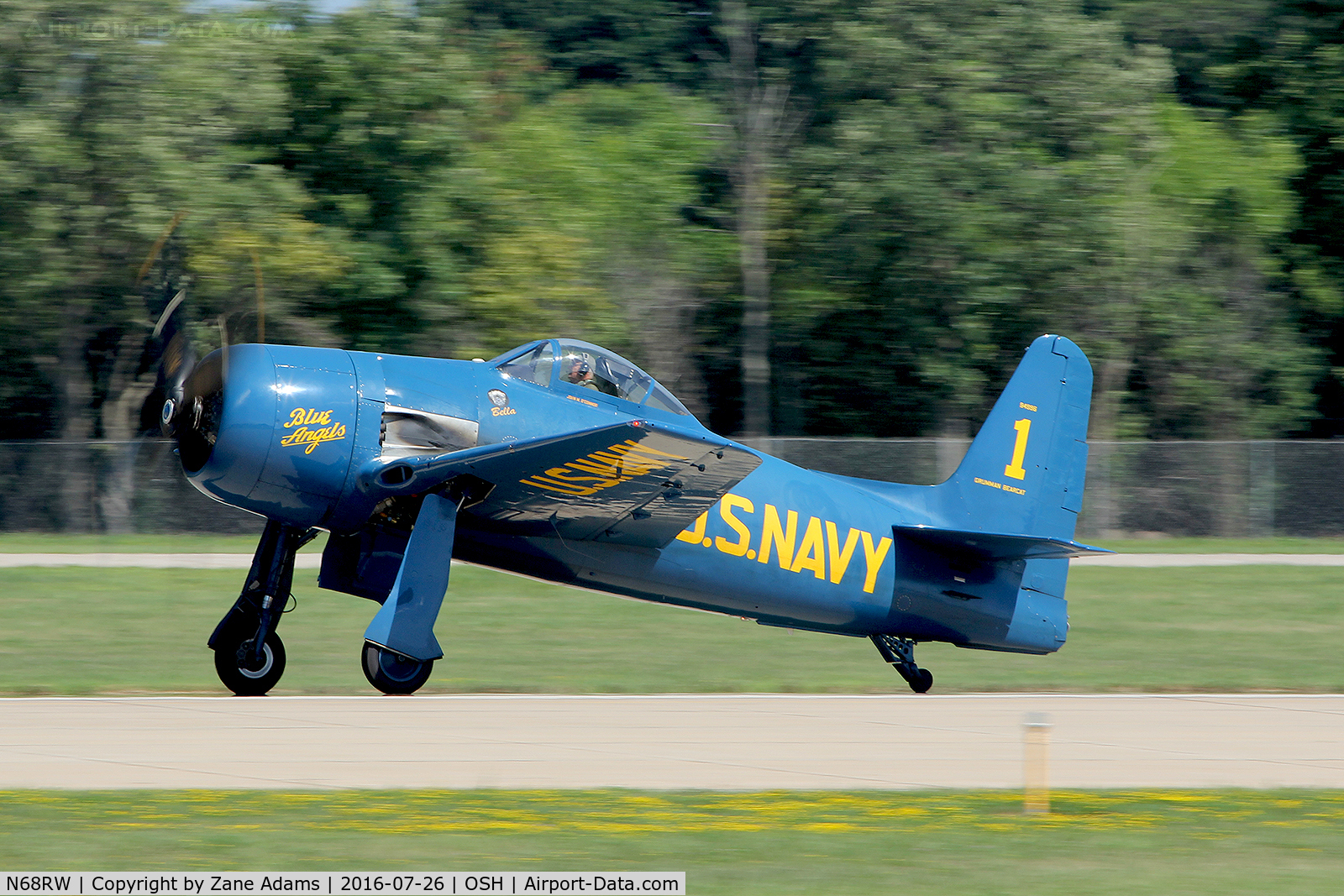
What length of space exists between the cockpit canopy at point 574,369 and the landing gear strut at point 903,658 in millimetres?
3426

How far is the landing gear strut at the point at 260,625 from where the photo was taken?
39.5ft

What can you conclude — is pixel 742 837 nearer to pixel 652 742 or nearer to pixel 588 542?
pixel 652 742

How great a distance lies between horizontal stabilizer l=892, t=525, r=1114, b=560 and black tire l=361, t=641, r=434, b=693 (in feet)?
15.1

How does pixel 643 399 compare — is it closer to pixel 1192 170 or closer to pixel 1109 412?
pixel 1109 412

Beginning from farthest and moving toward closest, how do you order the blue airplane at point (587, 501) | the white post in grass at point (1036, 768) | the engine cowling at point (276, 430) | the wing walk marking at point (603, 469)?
the blue airplane at point (587, 501) < the engine cowling at point (276, 430) < the wing walk marking at point (603, 469) < the white post in grass at point (1036, 768)

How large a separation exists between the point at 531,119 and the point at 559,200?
175 inches

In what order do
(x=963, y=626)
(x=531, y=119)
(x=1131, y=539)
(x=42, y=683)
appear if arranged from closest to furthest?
(x=42, y=683), (x=963, y=626), (x=1131, y=539), (x=531, y=119)

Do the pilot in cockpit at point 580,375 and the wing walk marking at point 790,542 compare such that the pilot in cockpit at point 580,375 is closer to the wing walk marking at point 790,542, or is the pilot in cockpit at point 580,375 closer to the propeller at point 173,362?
the wing walk marking at point 790,542

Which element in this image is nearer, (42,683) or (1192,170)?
(42,683)

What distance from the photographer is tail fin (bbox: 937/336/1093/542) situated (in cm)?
1430

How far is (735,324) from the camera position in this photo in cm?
3544

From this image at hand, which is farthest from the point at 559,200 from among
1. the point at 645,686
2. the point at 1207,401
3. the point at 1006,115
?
the point at 645,686

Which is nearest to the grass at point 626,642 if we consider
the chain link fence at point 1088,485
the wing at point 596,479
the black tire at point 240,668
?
the black tire at point 240,668

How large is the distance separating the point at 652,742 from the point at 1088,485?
19.3 metres
